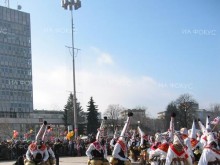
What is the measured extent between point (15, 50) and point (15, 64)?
340 cm

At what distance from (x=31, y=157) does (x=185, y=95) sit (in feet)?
253

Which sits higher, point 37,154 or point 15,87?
point 15,87

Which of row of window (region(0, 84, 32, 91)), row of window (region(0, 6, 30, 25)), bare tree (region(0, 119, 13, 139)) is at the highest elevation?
row of window (region(0, 6, 30, 25))

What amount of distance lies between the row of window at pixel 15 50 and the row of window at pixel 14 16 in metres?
6.68

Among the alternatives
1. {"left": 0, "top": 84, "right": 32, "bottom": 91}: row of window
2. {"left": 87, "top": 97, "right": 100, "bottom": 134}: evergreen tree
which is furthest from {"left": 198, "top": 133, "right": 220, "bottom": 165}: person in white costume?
{"left": 0, "top": 84, "right": 32, "bottom": 91}: row of window

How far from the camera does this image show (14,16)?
4178 inches

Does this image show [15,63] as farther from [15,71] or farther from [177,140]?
[177,140]

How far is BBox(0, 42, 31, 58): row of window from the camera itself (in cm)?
10172

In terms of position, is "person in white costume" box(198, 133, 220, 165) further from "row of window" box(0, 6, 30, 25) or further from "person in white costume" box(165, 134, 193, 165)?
"row of window" box(0, 6, 30, 25)

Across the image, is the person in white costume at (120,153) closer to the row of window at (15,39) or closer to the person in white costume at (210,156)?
the person in white costume at (210,156)

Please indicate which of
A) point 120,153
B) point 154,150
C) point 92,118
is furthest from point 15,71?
point 120,153

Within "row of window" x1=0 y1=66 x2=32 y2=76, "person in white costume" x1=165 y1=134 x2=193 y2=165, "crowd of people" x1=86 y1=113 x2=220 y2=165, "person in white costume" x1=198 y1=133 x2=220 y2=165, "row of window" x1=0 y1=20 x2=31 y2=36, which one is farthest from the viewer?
"row of window" x1=0 y1=20 x2=31 y2=36

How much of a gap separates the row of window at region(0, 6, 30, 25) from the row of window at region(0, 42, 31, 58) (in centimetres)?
668

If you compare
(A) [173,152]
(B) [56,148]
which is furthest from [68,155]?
(A) [173,152]
